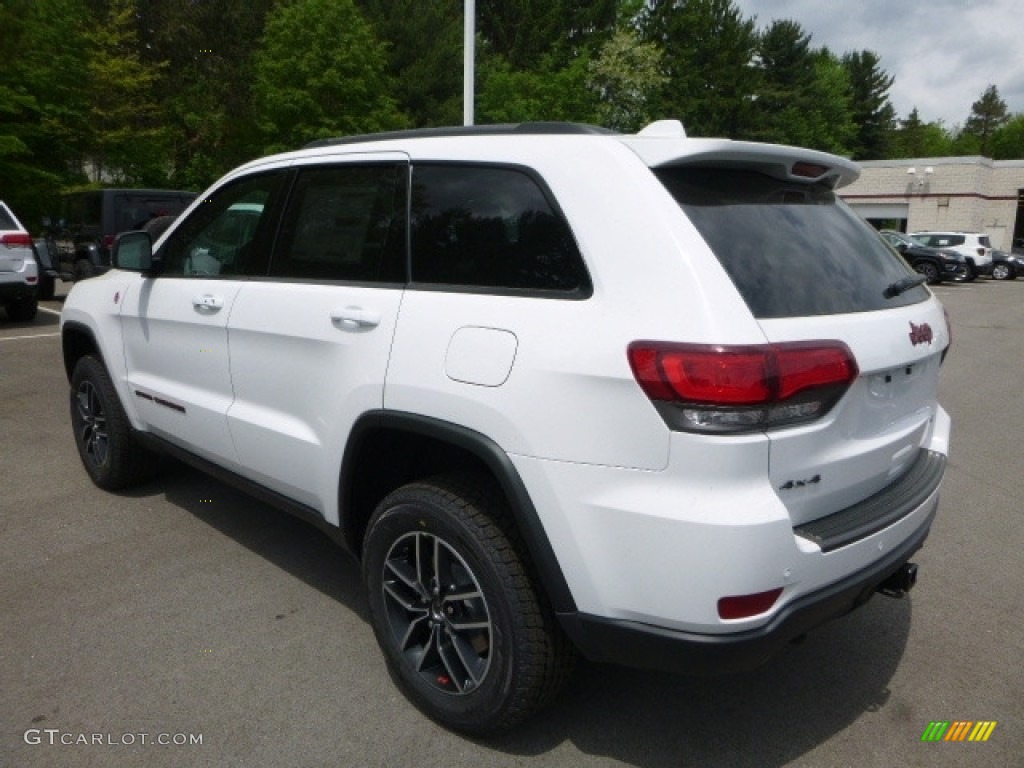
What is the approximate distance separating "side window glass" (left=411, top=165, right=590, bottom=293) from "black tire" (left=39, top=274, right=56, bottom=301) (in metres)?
12.8

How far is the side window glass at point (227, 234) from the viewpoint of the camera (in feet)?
11.4

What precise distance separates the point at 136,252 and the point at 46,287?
11601 mm

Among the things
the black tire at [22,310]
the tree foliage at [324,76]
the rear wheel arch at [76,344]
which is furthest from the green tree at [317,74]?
the rear wheel arch at [76,344]

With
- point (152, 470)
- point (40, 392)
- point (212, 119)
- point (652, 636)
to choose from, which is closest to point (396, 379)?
point (652, 636)

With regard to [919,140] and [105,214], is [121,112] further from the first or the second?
[919,140]

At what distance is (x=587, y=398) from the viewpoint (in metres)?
2.17

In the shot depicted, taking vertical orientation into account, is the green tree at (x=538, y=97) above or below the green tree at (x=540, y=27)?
below

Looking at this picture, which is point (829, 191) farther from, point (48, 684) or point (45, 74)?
point (45, 74)

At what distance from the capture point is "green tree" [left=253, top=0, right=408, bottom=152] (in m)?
25.1

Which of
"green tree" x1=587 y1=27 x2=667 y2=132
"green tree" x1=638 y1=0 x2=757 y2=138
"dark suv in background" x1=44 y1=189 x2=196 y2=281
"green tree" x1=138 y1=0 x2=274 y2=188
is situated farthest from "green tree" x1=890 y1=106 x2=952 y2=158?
"dark suv in background" x1=44 y1=189 x2=196 y2=281

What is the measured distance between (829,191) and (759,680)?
176 cm

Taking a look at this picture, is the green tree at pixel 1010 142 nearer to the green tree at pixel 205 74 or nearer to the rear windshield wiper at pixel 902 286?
the green tree at pixel 205 74

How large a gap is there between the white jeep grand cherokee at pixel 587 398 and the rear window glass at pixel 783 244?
1 centimetres

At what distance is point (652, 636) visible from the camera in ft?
7.11
